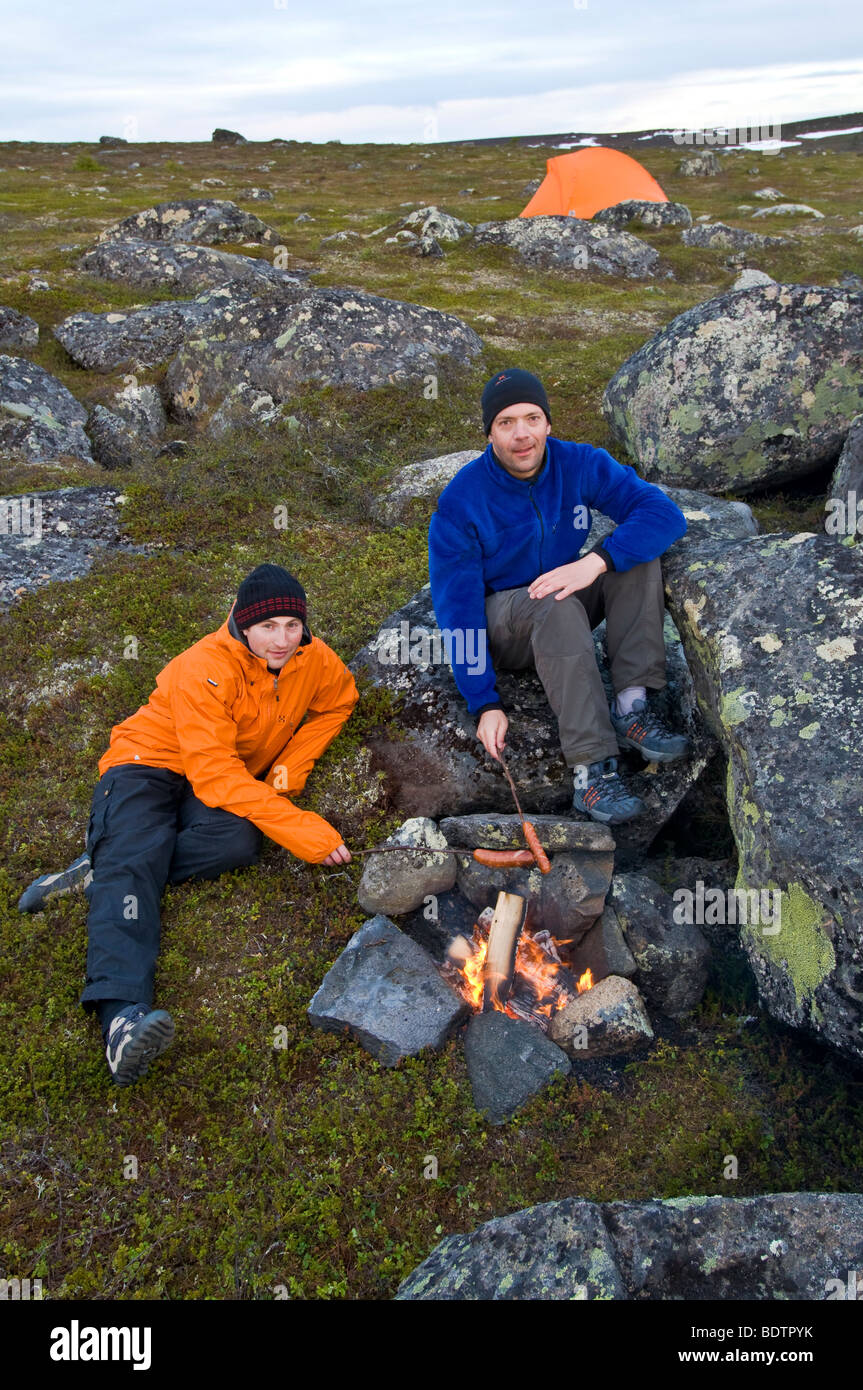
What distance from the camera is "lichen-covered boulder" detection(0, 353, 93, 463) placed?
1376 centimetres

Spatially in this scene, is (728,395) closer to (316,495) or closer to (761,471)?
(761,471)

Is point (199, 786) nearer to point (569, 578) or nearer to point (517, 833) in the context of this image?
point (517, 833)

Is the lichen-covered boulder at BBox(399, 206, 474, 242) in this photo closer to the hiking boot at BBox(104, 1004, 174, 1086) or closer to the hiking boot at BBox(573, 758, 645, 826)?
the hiking boot at BBox(573, 758, 645, 826)

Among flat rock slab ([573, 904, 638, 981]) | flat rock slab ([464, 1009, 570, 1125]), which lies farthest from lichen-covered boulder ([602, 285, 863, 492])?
flat rock slab ([464, 1009, 570, 1125])

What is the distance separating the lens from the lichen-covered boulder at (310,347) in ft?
47.7

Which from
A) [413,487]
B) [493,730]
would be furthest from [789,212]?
[493,730]

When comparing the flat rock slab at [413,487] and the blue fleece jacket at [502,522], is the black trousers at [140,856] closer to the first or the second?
the blue fleece jacket at [502,522]

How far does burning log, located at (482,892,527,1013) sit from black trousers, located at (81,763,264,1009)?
6.74 ft

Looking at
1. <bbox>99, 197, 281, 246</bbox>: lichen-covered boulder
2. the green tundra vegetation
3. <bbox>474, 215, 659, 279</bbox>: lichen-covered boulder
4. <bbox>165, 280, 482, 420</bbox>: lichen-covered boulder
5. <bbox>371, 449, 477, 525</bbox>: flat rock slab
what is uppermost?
<bbox>99, 197, 281, 246</bbox>: lichen-covered boulder

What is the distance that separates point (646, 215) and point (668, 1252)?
37.7 meters

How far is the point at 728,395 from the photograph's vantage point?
36.3ft

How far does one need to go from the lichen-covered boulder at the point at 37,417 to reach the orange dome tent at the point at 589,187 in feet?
89.7
